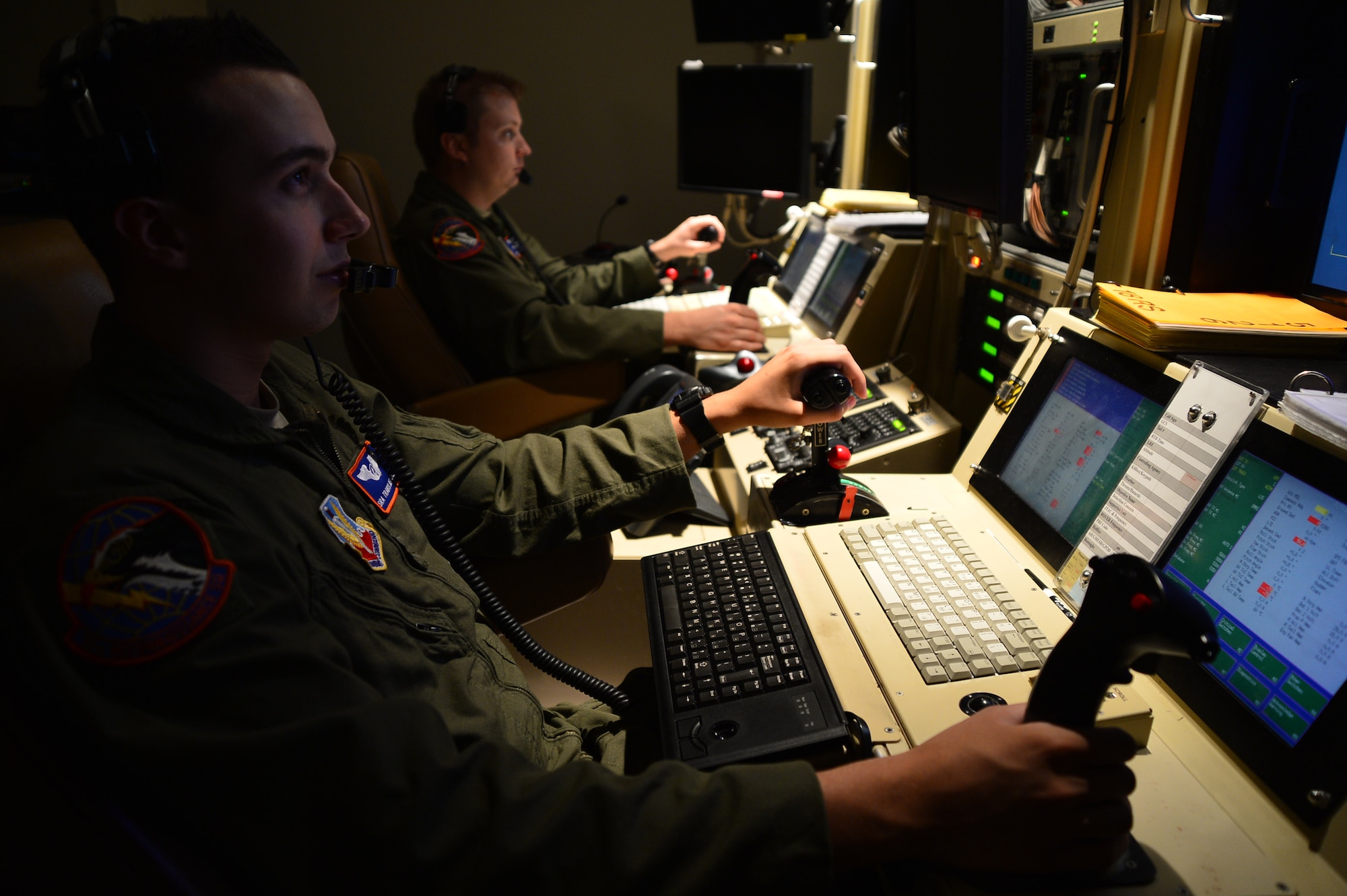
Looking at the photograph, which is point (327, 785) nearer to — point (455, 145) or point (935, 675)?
point (935, 675)

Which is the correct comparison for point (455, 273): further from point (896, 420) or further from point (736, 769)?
point (736, 769)

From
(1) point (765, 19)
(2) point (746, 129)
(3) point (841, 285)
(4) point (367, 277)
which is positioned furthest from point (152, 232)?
(1) point (765, 19)

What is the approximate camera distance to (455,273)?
2.17 metres

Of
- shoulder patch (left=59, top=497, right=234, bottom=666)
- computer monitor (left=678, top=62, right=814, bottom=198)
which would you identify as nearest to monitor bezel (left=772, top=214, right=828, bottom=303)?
computer monitor (left=678, top=62, right=814, bottom=198)

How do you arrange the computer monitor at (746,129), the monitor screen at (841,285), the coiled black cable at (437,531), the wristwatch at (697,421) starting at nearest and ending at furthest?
1. the coiled black cable at (437,531)
2. the wristwatch at (697,421)
3. the monitor screen at (841,285)
4. the computer monitor at (746,129)

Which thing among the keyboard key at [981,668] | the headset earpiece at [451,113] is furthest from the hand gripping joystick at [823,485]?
the headset earpiece at [451,113]

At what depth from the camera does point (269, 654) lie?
59 cm

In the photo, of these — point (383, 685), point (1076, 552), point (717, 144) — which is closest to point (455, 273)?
point (717, 144)

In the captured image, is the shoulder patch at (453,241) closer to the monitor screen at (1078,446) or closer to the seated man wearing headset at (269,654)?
the seated man wearing headset at (269,654)

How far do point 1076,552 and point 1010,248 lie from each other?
2.88 feet

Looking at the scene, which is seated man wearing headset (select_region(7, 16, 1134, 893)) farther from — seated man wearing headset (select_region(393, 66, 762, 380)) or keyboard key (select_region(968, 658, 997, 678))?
seated man wearing headset (select_region(393, 66, 762, 380))

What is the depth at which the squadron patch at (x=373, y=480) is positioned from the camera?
96cm

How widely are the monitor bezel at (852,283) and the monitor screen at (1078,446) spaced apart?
0.85m

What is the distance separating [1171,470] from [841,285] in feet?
4.23
